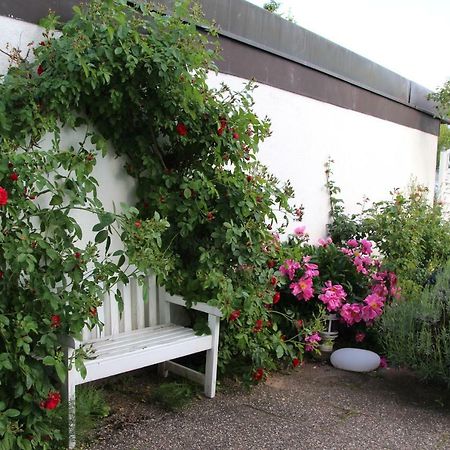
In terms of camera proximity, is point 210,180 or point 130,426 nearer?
point 130,426

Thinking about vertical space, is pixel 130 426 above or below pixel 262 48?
below

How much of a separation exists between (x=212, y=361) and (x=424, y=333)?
4.54ft

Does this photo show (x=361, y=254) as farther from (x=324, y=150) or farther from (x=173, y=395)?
(x=173, y=395)

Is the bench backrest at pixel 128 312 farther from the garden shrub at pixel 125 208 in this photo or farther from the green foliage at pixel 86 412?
the green foliage at pixel 86 412

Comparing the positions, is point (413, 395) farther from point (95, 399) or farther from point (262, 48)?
point (262, 48)

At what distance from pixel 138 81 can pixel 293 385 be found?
231 centimetres

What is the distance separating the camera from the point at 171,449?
110 inches

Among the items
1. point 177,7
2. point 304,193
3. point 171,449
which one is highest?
point 177,7

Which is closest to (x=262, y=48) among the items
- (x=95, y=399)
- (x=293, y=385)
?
(x=293, y=385)

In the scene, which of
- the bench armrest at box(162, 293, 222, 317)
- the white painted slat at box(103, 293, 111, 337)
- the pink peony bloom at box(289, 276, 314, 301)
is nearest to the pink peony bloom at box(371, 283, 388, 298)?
the pink peony bloom at box(289, 276, 314, 301)

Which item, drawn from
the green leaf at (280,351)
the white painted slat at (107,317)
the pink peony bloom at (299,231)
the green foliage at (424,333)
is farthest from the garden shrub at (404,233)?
the white painted slat at (107,317)

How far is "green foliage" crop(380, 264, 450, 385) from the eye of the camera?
342 cm

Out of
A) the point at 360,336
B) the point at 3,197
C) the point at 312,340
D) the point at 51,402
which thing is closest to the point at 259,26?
the point at 312,340

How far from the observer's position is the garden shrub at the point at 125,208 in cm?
247
